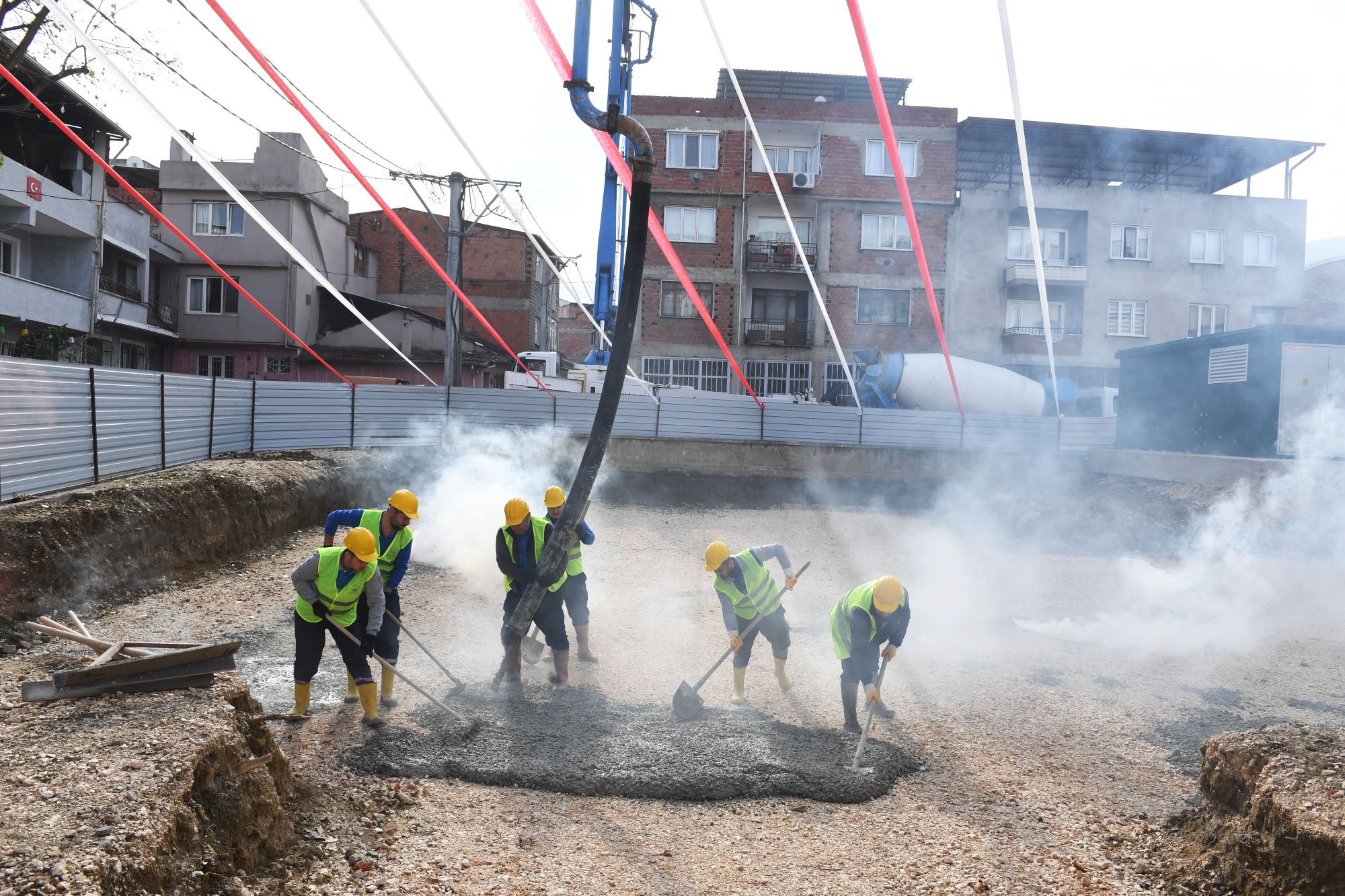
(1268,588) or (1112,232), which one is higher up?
(1112,232)

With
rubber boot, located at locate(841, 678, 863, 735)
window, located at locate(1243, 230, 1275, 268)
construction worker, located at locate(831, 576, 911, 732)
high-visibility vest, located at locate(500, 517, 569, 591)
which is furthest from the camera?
window, located at locate(1243, 230, 1275, 268)

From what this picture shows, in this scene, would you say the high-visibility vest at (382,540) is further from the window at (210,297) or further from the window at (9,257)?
the window at (210,297)

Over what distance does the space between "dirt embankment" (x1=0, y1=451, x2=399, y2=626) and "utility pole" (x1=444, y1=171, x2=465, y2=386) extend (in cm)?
602

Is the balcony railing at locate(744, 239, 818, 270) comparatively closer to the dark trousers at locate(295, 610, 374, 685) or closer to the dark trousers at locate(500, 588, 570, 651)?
the dark trousers at locate(500, 588, 570, 651)

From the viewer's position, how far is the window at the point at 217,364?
28.6 meters

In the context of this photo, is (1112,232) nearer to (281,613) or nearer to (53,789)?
(281,613)

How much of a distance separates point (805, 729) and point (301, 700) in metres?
3.79

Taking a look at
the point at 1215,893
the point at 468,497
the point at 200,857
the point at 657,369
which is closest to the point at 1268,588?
the point at 1215,893

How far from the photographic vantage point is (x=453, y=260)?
19.1m

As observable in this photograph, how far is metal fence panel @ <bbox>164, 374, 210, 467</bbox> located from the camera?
11.6 m

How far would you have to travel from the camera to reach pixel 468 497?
1412 centimetres

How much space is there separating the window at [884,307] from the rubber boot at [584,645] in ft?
75.2

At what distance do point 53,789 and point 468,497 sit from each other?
34.5ft

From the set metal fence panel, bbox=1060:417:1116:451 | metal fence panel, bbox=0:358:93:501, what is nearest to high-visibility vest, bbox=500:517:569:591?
metal fence panel, bbox=0:358:93:501
